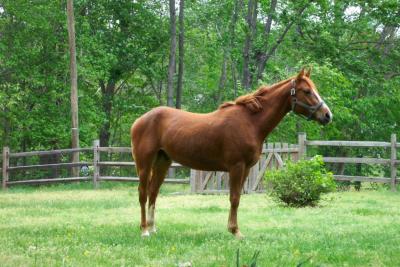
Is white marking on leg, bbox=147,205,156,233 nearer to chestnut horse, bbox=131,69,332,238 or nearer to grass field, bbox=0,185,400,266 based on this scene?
chestnut horse, bbox=131,69,332,238

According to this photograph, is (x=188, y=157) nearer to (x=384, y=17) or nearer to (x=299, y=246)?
(x=299, y=246)

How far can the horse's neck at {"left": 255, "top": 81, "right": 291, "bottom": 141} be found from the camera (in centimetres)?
837

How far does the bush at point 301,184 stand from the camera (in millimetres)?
12477

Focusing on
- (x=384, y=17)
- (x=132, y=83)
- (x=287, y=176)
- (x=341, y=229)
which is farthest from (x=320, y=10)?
(x=341, y=229)

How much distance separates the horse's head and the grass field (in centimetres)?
155

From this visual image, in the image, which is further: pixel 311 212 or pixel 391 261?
pixel 311 212

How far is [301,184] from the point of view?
1249 centimetres

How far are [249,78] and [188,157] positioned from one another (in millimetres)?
17131

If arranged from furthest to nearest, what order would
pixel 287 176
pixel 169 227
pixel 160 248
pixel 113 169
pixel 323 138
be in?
pixel 113 169 → pixel 323 138 → pixel 287 176 → pixel 169 227 → pixel 160 248

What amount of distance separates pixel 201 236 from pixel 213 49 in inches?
905

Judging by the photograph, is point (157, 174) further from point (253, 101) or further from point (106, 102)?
point (106, 102)

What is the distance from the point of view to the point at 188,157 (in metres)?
8.59

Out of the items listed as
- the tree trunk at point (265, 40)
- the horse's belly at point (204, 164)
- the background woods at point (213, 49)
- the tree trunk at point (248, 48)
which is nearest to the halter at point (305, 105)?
the horse's belly at point (204, 164)

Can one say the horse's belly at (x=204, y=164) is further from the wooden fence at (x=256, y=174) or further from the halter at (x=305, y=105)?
the wooden fence at (x=256, y=174)
